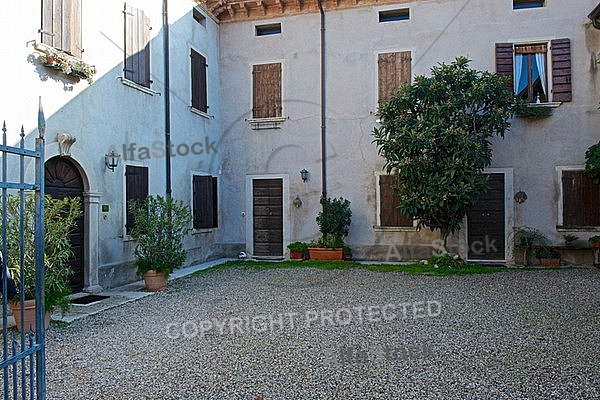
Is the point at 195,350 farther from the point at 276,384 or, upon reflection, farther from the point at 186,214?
the point at 186,214

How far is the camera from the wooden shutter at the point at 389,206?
10164 mm

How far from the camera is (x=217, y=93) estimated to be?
36.9 ft

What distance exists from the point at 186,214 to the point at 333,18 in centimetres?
583

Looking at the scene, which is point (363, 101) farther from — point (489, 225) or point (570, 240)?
point (570, 240)

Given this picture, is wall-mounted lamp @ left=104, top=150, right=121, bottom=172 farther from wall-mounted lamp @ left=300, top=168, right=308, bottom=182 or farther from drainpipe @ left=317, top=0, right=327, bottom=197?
drainpipe @ left=317, top=0, right=327, bottom=197

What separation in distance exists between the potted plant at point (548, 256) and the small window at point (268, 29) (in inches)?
293

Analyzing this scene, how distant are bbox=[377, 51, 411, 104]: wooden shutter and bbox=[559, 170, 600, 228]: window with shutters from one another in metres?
3.78

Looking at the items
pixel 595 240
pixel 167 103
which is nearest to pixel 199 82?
pixel 167 103

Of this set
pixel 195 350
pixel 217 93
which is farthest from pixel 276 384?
pixel 217 93

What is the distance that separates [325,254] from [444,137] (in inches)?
138

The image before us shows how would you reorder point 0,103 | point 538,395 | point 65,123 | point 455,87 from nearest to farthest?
point 538,395
point 0,103
point 65,123
point 455,87

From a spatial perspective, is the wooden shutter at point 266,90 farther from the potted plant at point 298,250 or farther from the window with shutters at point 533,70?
the window with shutters at point 533,70

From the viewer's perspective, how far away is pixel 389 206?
10.2 metres

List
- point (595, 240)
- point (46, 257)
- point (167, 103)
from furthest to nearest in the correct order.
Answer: point (595, 240)
point (167, 103)
point (46, 257)
